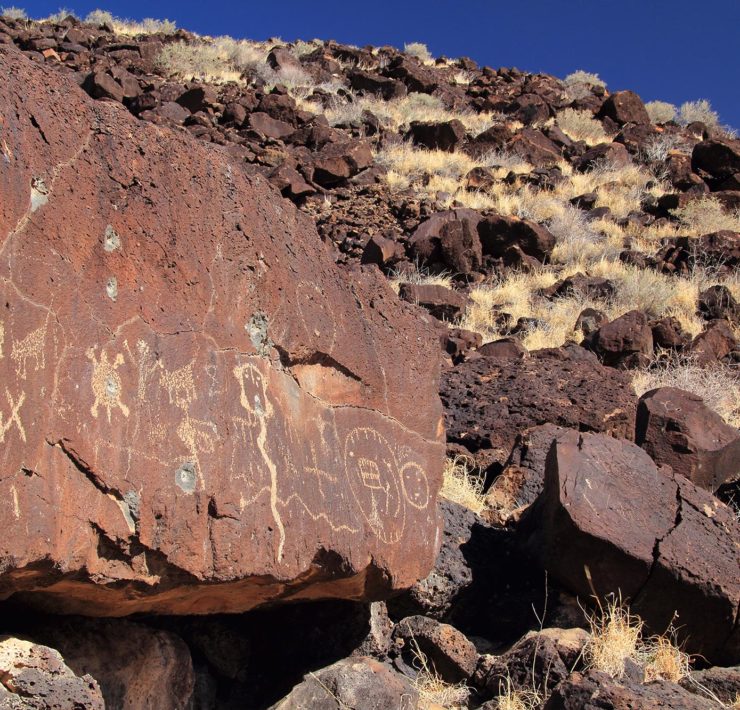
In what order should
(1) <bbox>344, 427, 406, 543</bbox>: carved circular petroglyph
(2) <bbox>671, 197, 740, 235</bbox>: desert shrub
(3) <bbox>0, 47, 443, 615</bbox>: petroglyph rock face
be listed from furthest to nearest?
1. (2) <bbox>671, 197, 740, 235</bbox>: desert shrub
2. (1) <bbox>344, 427, 406, 543</bbox>: carved circular petroglyph
3. (3) <bbox>0, 47, 443, 615</bbox>: petroglyph rock face

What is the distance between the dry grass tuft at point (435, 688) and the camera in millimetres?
3895

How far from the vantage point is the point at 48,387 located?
9.19 feet

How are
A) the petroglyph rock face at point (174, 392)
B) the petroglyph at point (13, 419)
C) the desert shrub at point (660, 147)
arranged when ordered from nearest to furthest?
the petroglyph at point (13, 419), the petroglyph rock face at point (174, 392), the desert shrub at point (660, 147)

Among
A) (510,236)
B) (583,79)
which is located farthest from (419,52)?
(510,236)

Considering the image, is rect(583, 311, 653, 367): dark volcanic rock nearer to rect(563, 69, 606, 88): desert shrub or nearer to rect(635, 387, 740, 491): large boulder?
rect(635, 387, 740, 491): large boulder

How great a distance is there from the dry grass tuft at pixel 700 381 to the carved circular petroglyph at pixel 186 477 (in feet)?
18.6

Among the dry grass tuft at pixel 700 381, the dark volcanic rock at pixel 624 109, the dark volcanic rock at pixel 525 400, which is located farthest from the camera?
the dark volcanic rock at pixel 624 109

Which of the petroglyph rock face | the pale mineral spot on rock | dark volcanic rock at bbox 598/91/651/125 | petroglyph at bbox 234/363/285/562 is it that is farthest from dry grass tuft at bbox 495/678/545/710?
dark volcanic rock at bbox 598/91/651/125

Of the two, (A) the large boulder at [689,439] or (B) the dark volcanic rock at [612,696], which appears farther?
(A) the large boulder at [689,439]

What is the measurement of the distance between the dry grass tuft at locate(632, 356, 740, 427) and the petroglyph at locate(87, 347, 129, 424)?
5853mm

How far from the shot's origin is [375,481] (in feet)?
12.6

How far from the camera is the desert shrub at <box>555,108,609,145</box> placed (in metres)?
19.1

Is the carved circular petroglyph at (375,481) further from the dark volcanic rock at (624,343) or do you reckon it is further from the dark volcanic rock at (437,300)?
the dark volcanic rock at (437,300)

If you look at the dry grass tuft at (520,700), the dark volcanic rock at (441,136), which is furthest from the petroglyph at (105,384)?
the dark volcanic rock at (441,136)
